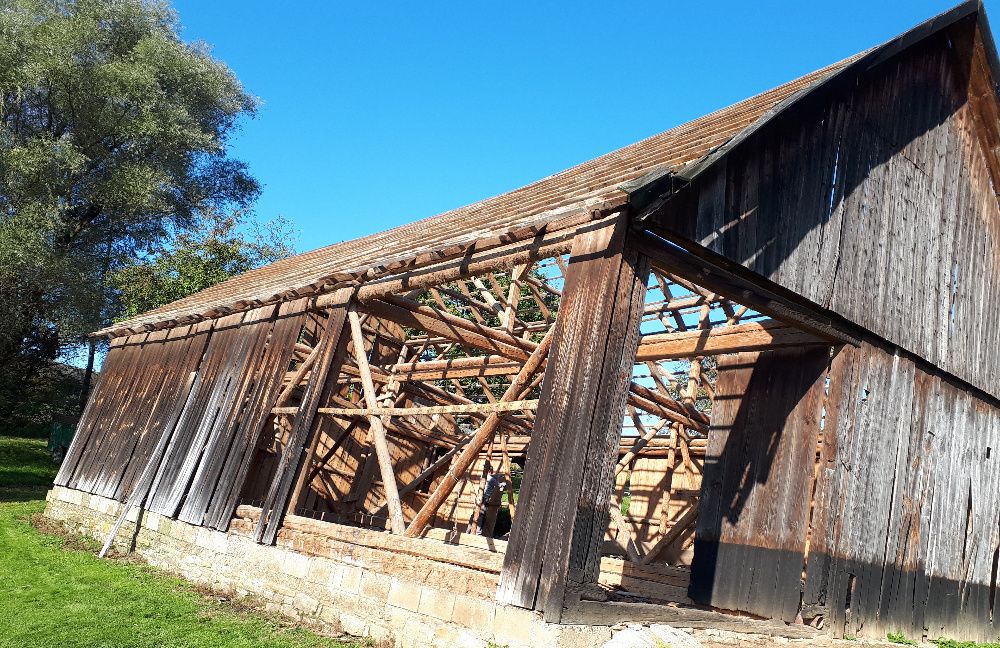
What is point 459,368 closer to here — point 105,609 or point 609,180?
point 609,180

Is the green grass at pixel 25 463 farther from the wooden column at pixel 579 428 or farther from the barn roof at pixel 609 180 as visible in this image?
the wooden column at pixel 579 428

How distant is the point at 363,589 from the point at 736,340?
4975 mm

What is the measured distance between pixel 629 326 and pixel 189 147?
23963 millimetres

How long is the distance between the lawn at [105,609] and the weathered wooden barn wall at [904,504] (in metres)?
5.11

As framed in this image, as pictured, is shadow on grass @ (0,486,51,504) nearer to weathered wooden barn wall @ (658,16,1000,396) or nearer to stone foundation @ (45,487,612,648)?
stone foundation @ (45,487,612,648)

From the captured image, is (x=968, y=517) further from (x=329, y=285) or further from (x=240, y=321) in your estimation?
(x=240, y=321)

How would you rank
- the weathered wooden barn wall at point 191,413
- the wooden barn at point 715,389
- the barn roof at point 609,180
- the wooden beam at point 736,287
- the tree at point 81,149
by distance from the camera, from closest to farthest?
the wooden barn at point 715,389, the wooden beam at point 736,287, the barn roof at point 609,180, the weathered wooden barn wall at point 191,413, the tree at point 81,149

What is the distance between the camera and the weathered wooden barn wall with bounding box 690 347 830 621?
8562 millimetres

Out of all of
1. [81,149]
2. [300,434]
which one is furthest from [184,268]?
[300,434]

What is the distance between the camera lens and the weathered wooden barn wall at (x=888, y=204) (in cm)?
782

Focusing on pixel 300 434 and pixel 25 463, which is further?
pixel 25 463

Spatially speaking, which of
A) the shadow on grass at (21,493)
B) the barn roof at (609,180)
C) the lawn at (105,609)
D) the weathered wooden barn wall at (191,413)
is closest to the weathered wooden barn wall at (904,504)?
the barn roof at (609,180)

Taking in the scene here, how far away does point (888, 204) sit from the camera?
9727 mm

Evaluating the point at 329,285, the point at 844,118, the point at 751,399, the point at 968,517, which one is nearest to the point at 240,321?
the point at 329,285
